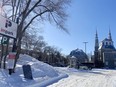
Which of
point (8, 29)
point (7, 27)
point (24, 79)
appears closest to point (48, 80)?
point (24, 79)

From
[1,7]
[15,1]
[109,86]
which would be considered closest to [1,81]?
[109,86]

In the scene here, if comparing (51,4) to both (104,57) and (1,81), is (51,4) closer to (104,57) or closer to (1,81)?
(1,81)

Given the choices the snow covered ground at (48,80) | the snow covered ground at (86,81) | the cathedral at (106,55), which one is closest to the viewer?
the snow covered ground at (48,80)

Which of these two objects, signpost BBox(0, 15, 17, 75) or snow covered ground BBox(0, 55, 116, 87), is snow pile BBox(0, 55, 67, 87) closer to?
snow covered ground BBox(0, 55, 116, 87)

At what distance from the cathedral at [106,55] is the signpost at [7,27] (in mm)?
78075

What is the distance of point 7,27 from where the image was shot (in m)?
16.9

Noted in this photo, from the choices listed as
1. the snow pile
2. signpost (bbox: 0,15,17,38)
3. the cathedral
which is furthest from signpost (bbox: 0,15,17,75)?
the cathedral

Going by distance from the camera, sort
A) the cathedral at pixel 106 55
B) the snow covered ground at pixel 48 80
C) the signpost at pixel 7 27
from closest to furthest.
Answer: the snow covered ground at pixel 48 80 < the signpost at pixel 7 27 < the cathedral at pixel 106 55

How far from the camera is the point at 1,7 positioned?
27.2 m

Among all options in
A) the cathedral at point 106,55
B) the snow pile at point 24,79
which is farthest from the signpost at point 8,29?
the cathedral at point 106,55

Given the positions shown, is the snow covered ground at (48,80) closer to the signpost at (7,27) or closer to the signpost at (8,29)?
the signpost at (8,29)

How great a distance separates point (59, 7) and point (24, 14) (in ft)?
19.5

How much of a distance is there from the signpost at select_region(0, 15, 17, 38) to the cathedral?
78075mm

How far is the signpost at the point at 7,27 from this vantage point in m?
16.1
